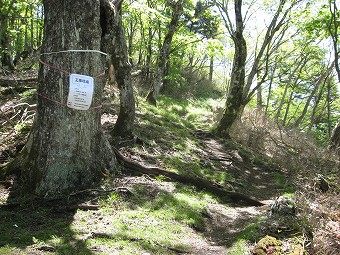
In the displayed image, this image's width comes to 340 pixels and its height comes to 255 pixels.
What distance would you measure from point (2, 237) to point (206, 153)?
7.06m

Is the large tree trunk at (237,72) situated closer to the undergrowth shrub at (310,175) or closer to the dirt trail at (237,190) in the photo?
the dirt trail at (237,190)

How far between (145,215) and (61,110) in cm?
209

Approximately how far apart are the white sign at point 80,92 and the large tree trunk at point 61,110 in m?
0.12

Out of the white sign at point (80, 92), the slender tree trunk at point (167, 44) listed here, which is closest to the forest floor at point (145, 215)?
the white sign at point (80, 92)

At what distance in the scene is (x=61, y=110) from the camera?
4.94m

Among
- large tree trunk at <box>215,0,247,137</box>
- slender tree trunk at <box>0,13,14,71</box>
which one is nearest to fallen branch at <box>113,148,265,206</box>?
large tree trunk at <box>215,0,247,137</box>

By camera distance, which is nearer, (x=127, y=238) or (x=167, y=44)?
(x=127, y=238)

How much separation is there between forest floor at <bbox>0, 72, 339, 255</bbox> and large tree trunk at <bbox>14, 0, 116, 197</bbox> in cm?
35

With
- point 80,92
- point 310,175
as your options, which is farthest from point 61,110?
point 310,175

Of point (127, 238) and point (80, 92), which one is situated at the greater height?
point (80, 92)

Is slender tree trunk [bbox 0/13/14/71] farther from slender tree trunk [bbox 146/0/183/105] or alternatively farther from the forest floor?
slender tree trunk [bbox 146/0/183/105]

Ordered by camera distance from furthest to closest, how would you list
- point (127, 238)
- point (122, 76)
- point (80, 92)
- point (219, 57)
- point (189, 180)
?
point (219, 57), point (122, 76), point (189, 180), point (80, 92), point (127, 238)

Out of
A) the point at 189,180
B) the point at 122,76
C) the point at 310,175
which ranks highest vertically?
the point at 122,76

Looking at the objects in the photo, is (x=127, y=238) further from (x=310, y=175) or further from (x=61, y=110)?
(x=310, y=175)
